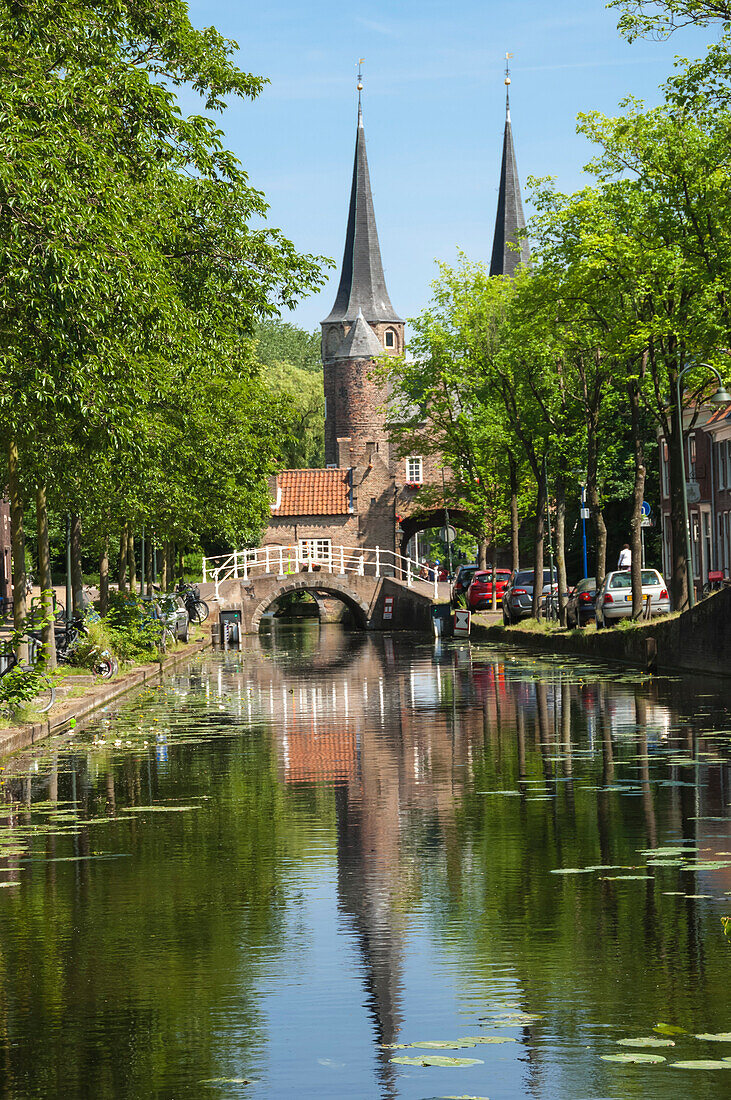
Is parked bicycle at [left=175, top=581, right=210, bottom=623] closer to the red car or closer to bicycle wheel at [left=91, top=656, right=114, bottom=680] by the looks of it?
the red car

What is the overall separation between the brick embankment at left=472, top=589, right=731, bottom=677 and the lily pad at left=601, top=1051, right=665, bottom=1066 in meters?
20.7

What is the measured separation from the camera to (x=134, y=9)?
846 inches

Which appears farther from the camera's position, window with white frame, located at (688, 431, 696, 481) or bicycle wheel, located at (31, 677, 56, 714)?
window with white frame, located at (688, 431, 696, 481)

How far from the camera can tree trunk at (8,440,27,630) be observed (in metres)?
22.2

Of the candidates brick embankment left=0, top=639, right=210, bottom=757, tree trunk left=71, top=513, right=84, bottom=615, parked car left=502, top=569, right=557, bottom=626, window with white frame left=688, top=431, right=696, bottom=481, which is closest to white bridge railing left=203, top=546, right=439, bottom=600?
window with white frame left=688, top=431, right=696, bottom=481

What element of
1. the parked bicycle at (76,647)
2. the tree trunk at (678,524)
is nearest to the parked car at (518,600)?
the tree trunk at (678,524)

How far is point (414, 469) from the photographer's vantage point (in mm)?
100750

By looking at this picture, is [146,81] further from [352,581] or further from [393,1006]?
[352,581]

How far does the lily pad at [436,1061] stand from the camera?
207 inches

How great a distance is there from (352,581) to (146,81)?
61.3 metres

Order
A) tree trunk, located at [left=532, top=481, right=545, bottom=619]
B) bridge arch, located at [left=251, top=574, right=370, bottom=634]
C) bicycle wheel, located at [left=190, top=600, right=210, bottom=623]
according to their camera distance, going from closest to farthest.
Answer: tree trunk, located at [left=532, top=481, right=545, bottom=619]
bicycle wheel, located at [left=190, top=600, right=210, bottom=623]
bridge arch, located at [left=251, top=574, right=370, bottom=634]

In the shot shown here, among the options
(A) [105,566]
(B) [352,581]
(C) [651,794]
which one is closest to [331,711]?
(C) [651,794]

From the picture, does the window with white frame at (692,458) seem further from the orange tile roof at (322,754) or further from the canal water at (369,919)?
the canal water at (369,919)

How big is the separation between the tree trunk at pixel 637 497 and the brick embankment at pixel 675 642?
1460 mm
